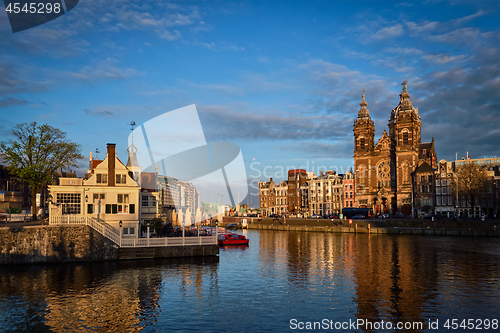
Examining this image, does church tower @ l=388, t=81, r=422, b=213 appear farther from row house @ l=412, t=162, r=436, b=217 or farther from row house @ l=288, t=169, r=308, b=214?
row house @ l=288, t=169, r=308, b=214

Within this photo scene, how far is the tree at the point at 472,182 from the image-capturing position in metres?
98.1

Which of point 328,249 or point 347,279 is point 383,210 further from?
point 347,279

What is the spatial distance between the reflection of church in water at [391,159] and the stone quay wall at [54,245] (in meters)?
103

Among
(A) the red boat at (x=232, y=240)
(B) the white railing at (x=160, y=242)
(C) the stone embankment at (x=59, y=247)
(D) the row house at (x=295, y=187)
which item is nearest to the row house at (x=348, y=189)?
(D) the row house at (x=295, y=187)

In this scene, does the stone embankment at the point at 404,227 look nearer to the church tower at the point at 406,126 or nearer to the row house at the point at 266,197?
the church tower at the point at 406,126

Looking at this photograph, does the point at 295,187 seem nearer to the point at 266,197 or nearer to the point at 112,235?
the point at 266,197

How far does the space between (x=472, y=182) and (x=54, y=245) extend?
96.8 metres

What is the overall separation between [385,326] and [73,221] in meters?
37.5

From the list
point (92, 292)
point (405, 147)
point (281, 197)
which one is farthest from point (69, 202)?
point (281, 197)

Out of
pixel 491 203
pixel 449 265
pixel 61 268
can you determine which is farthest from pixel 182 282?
pixel 491 203

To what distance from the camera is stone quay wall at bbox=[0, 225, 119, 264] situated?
42750 millimetres

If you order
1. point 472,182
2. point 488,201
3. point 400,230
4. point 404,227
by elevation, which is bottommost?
point 400,230

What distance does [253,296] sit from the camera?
3055cm

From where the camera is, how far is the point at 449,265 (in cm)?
4428
